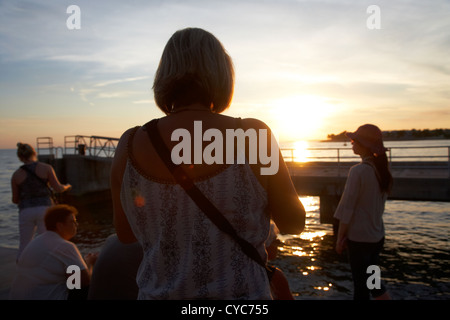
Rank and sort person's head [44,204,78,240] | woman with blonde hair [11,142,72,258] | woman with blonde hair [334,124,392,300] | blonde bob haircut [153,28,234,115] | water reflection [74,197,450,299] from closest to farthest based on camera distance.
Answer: blonde bob haircut [153,28,234,115]
person's head [44,204,78,240]
woman with blonde hair [334,124,392,300]
woman with blonde hair [11,142,72,258]
water reflection [74,197,450,299]

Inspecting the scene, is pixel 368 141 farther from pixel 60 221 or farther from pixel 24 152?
pixel 24 152

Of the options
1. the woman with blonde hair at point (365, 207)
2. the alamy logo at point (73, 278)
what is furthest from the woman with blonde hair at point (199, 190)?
the woman with blonde hair at point (365, 207)

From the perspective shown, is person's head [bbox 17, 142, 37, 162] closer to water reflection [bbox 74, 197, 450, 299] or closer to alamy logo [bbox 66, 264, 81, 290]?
alamy logo [bbox 66, 264, 81, 290]

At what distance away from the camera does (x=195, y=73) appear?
1471 mm

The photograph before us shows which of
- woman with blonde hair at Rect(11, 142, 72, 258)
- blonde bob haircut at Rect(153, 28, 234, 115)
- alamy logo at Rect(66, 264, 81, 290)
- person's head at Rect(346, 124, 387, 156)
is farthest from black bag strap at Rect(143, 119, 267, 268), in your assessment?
woman with blonde hair at Rect(11, 142, 72, 258)

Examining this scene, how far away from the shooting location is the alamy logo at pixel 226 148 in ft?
4.46

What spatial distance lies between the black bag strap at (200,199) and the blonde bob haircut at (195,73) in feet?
0.74

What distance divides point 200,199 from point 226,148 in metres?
0.23

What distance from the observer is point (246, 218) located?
4.44ft

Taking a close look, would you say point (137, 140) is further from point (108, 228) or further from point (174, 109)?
point (108, 228)

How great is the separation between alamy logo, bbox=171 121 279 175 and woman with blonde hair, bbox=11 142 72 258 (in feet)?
18.0

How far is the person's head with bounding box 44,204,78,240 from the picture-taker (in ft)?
11.9

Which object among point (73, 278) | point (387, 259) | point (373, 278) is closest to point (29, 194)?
point (73, 278)

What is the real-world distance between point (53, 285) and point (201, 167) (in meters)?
2.91
